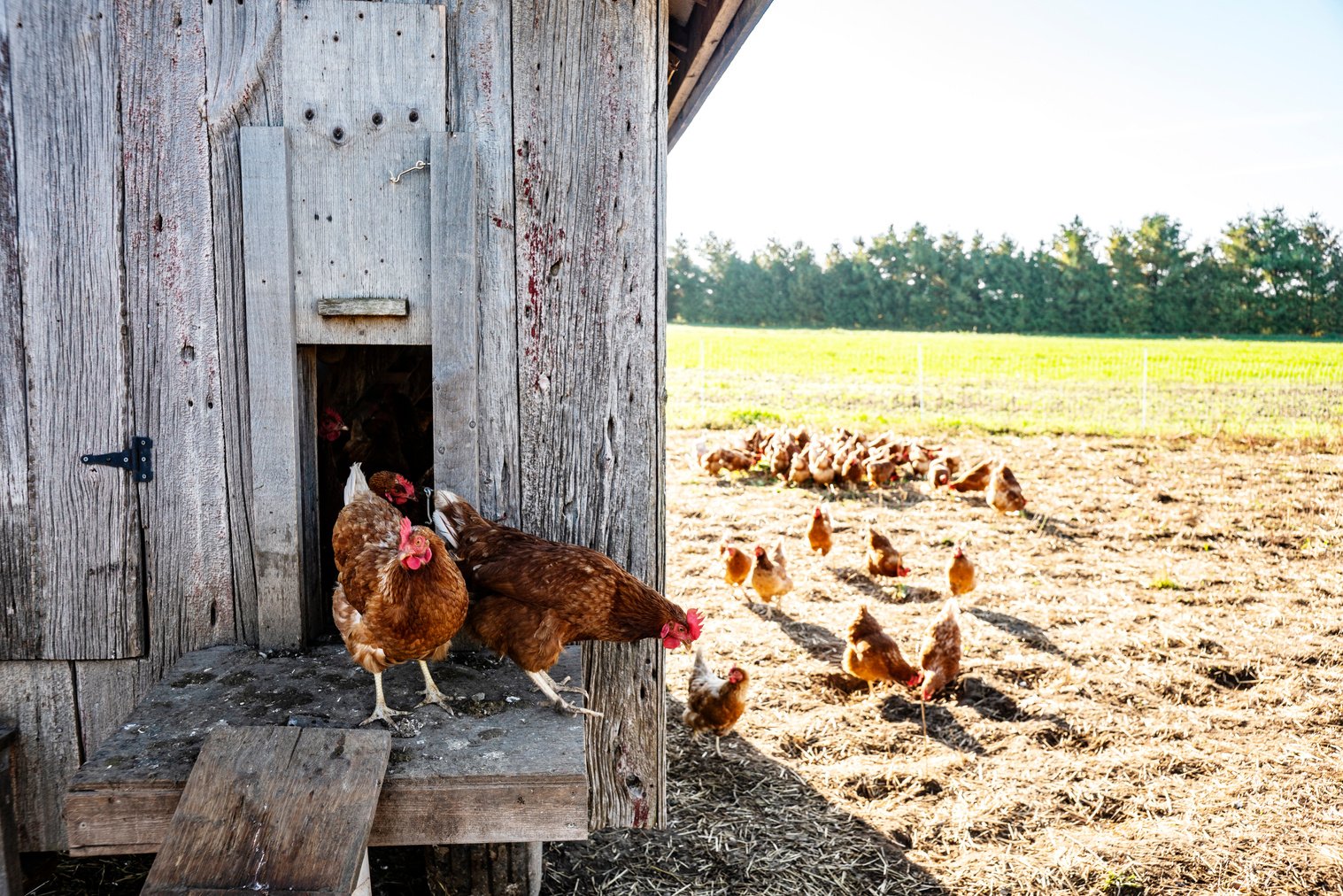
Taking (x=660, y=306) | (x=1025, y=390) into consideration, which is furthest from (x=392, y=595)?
(x=1025, y=390)

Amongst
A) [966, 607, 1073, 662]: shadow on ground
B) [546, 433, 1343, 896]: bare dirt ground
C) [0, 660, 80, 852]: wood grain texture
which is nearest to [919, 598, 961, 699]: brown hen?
[546, 433, 1343, 896]: bare dirt ground

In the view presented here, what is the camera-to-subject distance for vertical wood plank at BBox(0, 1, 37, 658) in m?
2.53

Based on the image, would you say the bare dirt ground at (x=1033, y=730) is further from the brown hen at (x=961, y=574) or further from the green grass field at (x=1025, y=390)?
the green grass field at (x=1025, y=390)

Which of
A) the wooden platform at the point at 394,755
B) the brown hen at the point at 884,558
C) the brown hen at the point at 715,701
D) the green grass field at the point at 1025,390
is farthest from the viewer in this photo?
the green grass field at the point at 1025,390

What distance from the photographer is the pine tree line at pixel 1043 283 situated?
40406mm

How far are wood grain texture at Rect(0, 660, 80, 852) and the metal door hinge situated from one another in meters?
0.64

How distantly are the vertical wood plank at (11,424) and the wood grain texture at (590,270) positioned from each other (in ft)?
4.70

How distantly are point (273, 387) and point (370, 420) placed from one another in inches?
50.0

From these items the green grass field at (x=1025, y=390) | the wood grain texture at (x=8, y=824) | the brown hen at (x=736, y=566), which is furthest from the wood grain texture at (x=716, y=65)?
the green grass field at (x=1025, y=390)

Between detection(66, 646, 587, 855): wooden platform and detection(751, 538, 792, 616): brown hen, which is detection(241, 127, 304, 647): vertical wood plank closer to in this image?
detection(66, 646, 587, 855): wooden platform

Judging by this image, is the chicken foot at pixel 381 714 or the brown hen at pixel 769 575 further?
the brown hen at pixel 769 575

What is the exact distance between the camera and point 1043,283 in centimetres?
4747

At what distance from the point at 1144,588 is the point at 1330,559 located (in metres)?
2.13

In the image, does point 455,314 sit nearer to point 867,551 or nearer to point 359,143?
point 359,143
